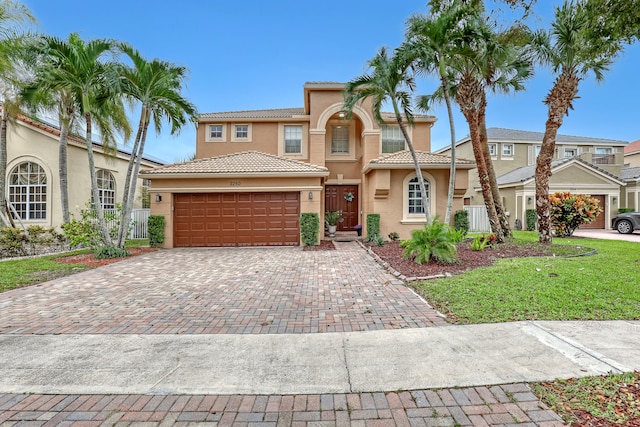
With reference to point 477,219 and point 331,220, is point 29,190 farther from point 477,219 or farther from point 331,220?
point 477,219

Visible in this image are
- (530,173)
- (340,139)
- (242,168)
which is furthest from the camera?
(530,173)

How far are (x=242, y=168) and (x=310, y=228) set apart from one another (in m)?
3.83

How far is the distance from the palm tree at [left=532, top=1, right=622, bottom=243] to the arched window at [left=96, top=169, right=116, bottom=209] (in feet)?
65.8

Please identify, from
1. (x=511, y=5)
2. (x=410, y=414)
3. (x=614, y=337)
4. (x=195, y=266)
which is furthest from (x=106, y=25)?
(x=614, y=337)

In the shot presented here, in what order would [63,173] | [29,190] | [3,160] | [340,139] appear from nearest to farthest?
[3,160], [63,173], [29,190], [340,139]

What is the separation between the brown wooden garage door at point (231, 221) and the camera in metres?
13.0

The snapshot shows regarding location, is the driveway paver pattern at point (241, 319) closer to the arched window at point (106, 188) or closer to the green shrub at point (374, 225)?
the green shrub at point (374, 225)

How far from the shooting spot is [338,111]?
632 inches

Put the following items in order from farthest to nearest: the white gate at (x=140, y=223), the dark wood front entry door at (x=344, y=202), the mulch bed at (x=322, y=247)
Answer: the dark wood front entry door at (x=344, y=202)
the white gate at (x=140, y=223)
the mulch bed at (x=322, y=247)

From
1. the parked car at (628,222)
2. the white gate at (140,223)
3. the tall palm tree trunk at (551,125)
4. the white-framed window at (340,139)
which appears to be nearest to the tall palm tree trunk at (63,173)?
the white gate at (140,223)

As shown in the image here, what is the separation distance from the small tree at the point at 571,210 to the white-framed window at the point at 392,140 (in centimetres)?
739

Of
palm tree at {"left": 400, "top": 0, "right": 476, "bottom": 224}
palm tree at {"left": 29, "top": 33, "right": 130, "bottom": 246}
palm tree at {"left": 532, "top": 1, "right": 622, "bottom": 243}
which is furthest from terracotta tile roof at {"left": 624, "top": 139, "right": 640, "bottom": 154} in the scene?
palm tree at {"left": 29, "top": 33, "right": 130, "bottom": 246}

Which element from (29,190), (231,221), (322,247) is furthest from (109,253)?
(29,190)

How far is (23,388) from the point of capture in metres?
2.91
